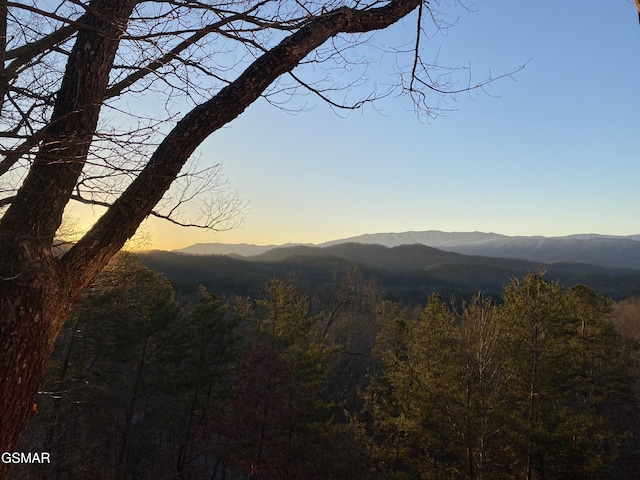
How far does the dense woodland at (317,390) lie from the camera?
9594 millimetres

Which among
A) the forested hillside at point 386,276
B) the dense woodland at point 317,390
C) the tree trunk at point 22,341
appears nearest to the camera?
the tree trunk at point 22,341

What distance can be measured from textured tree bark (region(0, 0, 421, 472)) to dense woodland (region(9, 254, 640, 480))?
5626 millimetres

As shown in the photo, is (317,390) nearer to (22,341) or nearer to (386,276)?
(22,341)

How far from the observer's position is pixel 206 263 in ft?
244

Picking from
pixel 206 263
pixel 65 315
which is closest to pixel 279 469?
pixel 65 315

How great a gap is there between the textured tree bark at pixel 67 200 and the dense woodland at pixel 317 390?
563 centimetres

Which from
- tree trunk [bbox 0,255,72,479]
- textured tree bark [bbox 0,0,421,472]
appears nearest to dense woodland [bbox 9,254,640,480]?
textured tree bark [bbox 0,0,421,472]

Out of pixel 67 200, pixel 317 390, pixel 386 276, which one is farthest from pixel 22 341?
pixel 386 276

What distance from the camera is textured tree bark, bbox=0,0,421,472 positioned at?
59.9 inches

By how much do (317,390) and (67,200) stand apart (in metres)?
12.5

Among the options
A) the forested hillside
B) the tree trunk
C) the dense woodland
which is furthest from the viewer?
the forested hillside

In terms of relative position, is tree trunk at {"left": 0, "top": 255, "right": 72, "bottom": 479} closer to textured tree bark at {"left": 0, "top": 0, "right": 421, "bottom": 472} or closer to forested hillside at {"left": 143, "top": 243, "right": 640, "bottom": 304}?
textured tree bark at {"left": 0, "top": 0, "right": 421, "bottom": 472}

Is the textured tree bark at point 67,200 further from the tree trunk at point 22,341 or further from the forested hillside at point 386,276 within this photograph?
the forested hillside at point 386,276

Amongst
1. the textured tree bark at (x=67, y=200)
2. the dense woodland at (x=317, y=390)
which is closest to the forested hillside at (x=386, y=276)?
the dense woodland at (x=317, y=390)
